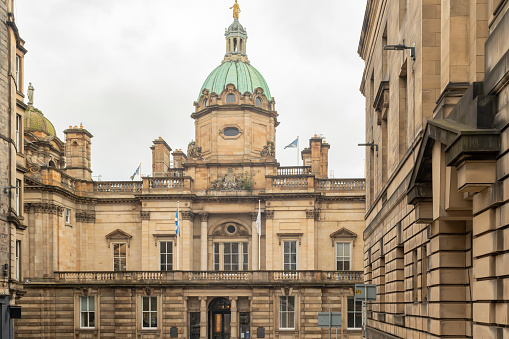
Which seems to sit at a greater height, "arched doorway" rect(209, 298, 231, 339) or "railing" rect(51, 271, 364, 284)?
"railing" rect(51, 271, 364, 284)

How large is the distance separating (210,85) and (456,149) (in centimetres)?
5280

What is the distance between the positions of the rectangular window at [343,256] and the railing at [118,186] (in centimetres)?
1678

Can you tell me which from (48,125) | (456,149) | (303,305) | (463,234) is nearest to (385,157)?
(463,234)

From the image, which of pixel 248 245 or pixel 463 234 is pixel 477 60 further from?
pixel 248 245

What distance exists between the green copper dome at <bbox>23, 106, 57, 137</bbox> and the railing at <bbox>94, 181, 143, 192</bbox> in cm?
628

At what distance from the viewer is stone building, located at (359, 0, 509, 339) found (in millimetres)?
11039

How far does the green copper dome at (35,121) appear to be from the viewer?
5975 centimetres

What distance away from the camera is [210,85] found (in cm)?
6328

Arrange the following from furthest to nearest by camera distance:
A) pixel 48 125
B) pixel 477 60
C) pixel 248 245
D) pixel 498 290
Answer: pixel 48 125, pixel 248 245, pixel 477 60, pixel 498 290

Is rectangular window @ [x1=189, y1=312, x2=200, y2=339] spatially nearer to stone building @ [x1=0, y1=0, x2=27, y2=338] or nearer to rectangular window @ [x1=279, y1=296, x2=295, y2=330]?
rectangular window @ [x1=279, y1=296, x2=295, y2=330]

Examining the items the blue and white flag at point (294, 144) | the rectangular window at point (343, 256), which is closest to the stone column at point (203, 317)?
the rectangular window at point (343, 256)

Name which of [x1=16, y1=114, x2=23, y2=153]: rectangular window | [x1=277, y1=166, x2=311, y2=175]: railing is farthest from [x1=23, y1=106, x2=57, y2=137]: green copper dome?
[x1=16, y1=114, x2=23, y2=153]: rectangular window

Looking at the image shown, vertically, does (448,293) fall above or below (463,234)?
below

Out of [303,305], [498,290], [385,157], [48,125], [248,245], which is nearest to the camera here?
[498,290]
